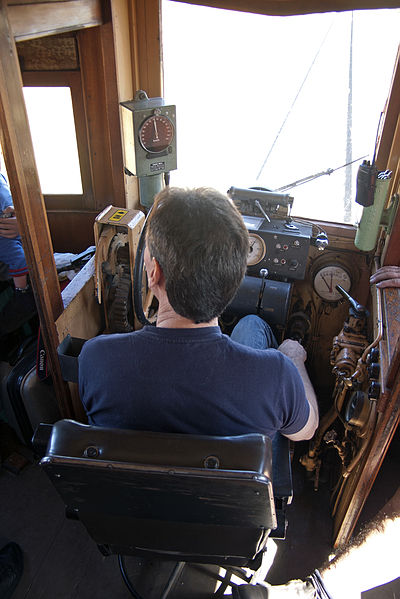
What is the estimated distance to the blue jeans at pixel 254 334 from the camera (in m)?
1.84

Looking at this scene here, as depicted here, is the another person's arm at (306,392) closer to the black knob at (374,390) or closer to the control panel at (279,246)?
the black knob at (374,390)

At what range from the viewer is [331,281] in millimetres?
2391

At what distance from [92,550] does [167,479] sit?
1369 millimetres

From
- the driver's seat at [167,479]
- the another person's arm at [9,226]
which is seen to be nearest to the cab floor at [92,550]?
the driver's seat at [167,479]

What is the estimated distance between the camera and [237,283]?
1.09 m

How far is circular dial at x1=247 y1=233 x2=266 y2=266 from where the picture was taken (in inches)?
85.8

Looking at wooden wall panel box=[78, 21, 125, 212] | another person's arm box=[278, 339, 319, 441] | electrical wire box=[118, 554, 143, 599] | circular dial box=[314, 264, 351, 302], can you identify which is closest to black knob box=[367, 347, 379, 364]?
another person's arm box=[278, 339, 319, 441]

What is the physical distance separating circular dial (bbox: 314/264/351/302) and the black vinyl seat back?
1541 mm

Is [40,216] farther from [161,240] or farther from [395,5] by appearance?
[395,5]

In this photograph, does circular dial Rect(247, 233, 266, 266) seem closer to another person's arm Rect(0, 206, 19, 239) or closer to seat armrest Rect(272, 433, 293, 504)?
seat armrest Rect(272, 433, 293, 504)

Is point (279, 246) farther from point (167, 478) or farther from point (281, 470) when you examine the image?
point (167, 478)

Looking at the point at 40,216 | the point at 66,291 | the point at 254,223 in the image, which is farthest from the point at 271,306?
the point at 40,216

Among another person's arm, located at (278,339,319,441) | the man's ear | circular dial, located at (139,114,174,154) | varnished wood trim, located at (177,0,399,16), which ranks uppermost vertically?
varnished wood trim, located at (177,0,399,16)

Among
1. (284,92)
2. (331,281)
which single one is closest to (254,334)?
(331,281)
